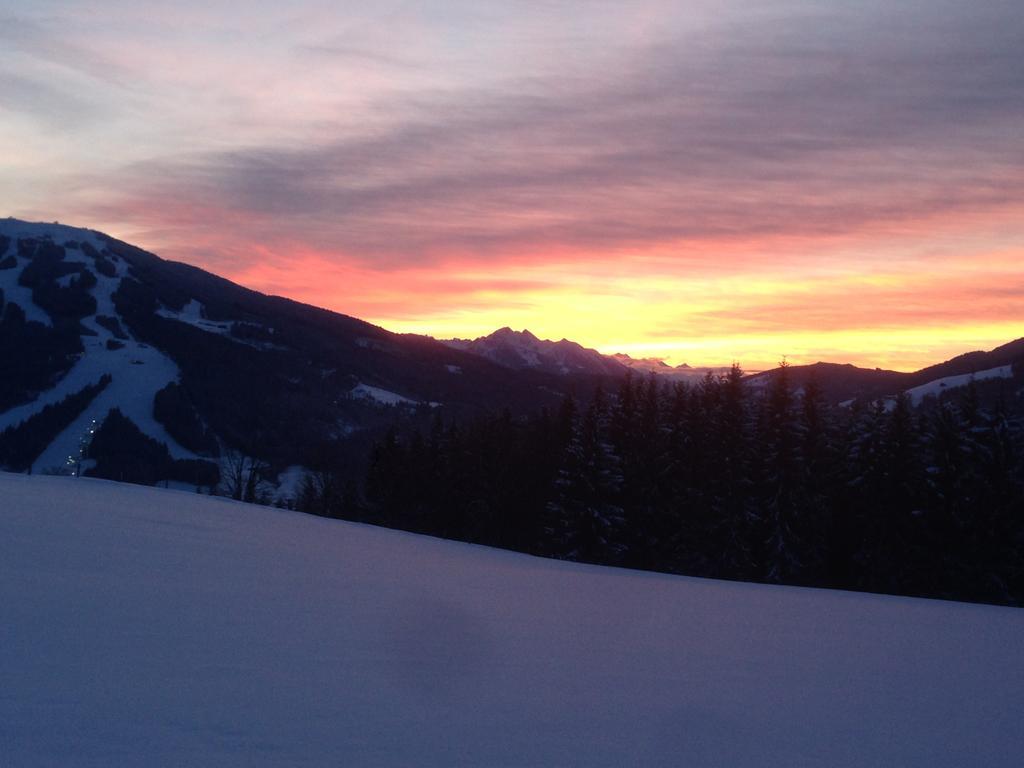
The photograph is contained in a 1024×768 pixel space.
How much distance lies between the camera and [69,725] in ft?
15.0

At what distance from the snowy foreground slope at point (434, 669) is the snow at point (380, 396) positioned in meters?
176

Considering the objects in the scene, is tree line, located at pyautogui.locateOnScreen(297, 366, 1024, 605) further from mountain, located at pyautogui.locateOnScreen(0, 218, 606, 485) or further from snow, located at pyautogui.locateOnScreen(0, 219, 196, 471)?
snow, located at pyautogui.locateOnScreen(0, 219, 196, 471)

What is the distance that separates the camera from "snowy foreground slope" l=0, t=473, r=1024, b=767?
4.95 m

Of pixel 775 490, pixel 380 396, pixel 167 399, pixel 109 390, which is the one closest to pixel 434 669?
pixel 775 490

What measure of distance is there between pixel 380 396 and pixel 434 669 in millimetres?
189090

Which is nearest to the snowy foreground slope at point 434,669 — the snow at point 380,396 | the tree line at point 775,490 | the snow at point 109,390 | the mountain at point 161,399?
the tree line at point 775,490

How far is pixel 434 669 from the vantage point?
660 centimetres

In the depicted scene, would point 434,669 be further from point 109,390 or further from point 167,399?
point 109,390

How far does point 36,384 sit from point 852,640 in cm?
16577

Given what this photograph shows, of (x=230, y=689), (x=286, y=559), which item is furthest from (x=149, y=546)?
(x=230, y=689)

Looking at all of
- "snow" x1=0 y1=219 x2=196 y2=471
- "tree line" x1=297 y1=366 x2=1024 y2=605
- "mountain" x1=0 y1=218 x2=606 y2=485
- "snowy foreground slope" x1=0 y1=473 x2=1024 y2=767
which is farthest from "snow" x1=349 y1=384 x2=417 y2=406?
"snowy foreground slope" x1=0 y1=473 x2=1024 y2=767

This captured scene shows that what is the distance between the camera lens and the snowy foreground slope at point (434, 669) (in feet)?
16.2

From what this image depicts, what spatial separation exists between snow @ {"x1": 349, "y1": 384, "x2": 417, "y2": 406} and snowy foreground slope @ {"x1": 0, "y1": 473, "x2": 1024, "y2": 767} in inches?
6940

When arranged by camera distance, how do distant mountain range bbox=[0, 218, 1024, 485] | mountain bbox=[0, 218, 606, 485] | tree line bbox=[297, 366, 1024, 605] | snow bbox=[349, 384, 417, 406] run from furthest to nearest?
snow bbox=[349, 384, 417, 406]
mountain bbox=[0, 218, 606, 485]
distant mountain range bbox=[0, 218, 1024, 485]
tree line bbox=[297, 366, 1024, 605]
